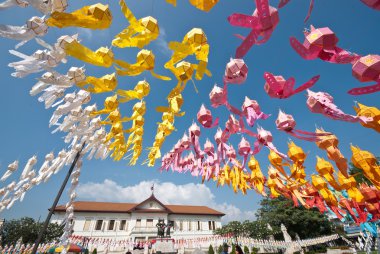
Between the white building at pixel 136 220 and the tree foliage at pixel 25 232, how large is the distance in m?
2.37

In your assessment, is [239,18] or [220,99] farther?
[220,99]

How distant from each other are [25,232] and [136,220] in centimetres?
1356

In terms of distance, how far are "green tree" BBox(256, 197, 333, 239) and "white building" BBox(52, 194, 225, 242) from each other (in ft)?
32.7

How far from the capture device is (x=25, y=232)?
23359mm

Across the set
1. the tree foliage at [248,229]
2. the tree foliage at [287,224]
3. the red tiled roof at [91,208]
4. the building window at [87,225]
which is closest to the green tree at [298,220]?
the tree foliage at [287,224]

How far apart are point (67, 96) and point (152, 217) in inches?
1178

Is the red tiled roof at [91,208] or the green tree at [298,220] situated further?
the red tiled roof at [91,208]

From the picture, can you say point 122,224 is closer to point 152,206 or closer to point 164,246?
point 152,206

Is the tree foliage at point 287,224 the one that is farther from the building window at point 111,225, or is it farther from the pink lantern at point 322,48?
the pink lantern at point 322,48

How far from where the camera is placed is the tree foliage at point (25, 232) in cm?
2272

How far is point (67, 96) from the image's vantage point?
3.68m

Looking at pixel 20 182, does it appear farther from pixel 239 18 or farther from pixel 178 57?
pixel 239 18

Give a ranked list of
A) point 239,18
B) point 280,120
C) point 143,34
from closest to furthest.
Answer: point 239,18, point 143,34, point 280,120

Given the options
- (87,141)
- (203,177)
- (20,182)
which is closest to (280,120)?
(203,177)
